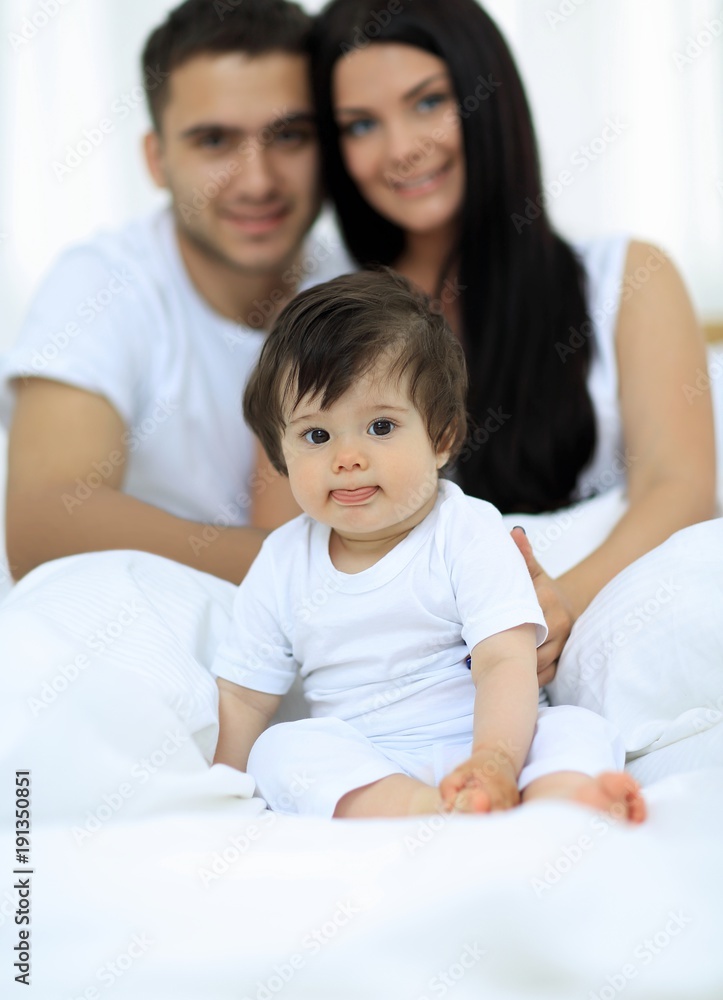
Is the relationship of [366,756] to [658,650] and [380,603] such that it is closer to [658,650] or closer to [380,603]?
[380,603]

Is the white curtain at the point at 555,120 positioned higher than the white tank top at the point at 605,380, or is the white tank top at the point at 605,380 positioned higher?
the white curtain at the point at 555,120

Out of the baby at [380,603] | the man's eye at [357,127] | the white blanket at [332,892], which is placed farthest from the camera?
the man's eye at [357,127]

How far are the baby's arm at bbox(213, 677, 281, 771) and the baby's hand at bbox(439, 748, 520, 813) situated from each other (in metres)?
0.29

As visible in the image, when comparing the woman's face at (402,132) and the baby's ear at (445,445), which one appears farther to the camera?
the woman's face at (402,132)

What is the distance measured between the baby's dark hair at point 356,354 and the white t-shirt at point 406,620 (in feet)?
0.34

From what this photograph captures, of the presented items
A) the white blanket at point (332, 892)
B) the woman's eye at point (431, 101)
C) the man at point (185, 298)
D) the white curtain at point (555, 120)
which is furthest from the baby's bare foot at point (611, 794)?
the white curtain at point (555, 120)

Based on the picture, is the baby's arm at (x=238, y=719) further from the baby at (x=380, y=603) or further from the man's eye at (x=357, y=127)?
the man's eye at (x=357, y=127)

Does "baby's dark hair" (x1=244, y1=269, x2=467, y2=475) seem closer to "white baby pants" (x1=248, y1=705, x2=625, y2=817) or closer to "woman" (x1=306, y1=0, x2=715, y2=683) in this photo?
"white baby pants" (x1=248, y1=705, x2=625, y2=817)

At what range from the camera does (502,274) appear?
174 cm

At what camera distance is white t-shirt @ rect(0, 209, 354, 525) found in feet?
5.63

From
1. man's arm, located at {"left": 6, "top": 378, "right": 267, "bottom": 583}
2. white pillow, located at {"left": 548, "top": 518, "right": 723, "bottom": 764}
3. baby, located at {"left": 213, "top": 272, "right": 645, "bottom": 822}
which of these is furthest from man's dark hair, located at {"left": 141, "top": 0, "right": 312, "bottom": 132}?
white pillow, located at {"left": 548, "top": 518, "right": 723, "bottom": 764}

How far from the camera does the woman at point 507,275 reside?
1.62 metres

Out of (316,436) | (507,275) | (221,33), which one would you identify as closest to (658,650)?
(316,436)

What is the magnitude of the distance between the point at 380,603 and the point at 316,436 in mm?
172
